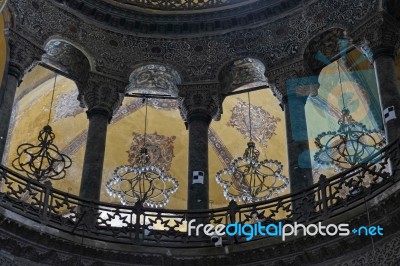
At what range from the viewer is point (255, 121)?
1883 centimetres

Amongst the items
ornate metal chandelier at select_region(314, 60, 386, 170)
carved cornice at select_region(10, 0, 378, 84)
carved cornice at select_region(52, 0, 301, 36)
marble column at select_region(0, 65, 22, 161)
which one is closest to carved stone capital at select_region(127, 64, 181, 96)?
carved cornice at select_region(10, 0, 378, 84)

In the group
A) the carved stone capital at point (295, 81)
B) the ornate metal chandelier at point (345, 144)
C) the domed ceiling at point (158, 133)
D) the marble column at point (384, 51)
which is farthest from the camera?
the domed ceiling at point (158, 133)

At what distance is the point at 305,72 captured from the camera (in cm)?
1441

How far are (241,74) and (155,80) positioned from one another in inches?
63.2

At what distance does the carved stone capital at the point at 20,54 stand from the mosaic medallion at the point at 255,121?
5.68 meters

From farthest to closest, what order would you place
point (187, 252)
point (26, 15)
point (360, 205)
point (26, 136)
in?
point (26, 136) < point (26, 15) < point (187, 252) < point (360, 205)

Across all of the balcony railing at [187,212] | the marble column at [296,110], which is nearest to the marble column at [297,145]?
the marble column at [296,110]

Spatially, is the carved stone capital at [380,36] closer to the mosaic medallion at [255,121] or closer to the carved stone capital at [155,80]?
the carved stone capital at [155,80]

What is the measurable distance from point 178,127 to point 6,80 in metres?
6.33

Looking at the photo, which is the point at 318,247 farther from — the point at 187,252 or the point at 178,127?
the point at 178,127

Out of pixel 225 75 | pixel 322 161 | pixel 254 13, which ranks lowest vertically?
pixel 322 161

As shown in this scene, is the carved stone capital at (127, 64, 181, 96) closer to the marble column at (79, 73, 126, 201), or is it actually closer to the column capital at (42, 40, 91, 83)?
the marble column at (79, 73, 126, 201)

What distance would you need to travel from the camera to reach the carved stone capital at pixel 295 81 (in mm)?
14336

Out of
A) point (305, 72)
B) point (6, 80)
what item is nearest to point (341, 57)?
point (305, 72)
